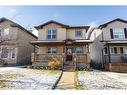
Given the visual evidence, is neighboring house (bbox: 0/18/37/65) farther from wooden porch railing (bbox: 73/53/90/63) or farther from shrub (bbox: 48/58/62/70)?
wooden porch railing (bbox: 73/53/90/63)

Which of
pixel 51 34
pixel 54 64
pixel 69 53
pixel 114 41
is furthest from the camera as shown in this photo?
pixel 51 34

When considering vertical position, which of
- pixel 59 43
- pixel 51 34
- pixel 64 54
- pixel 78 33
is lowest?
pixel 64 54

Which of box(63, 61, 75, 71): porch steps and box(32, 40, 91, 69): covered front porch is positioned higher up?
box(32, 40, 91, 69): covered front porch

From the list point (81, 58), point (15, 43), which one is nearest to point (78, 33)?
point (81, 58)

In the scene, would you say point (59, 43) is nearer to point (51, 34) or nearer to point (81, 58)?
point (51, 34)

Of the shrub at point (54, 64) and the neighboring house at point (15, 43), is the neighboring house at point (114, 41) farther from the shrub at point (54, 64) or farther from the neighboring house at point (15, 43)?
the neighboring house at point (15, 43)

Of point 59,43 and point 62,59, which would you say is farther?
point 59,43

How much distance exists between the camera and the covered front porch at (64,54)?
610 inches

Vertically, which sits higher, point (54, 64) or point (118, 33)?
point (118, 33)

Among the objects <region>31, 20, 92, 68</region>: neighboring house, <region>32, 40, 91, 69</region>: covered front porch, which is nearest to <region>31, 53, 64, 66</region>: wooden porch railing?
<region>32, 40, 91, 69</region>: covered front porch

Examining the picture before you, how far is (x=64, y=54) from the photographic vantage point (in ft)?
51.9

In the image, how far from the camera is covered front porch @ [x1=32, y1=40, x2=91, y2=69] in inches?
610

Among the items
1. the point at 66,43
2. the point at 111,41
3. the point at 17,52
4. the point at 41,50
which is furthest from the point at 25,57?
the point at 111,41

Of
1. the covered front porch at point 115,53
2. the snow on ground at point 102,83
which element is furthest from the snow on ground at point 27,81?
the covered front porch at point 115,53
